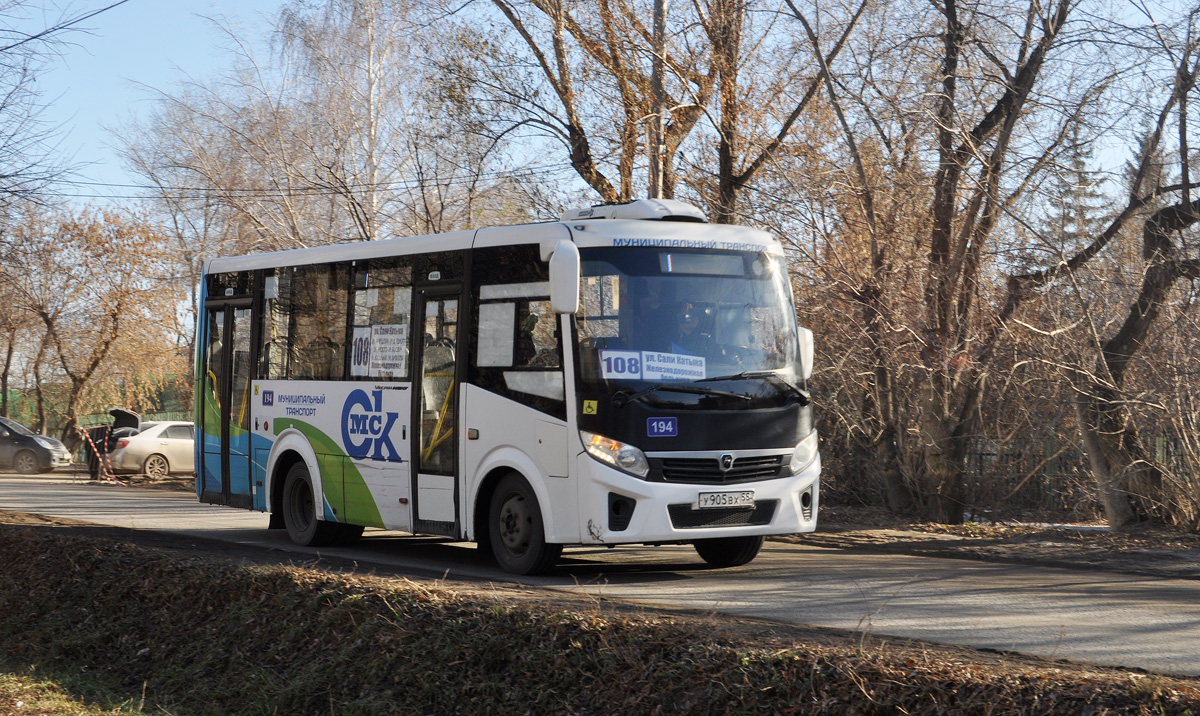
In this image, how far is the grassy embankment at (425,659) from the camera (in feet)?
18.7

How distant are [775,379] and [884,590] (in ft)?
6.59

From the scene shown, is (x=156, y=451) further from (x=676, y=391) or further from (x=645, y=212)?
(x=676, y=391)

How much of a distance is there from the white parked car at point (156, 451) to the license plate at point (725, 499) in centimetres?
2276

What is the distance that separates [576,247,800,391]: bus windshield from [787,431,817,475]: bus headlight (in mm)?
610

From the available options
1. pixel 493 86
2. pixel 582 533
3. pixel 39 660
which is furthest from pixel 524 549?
pixel 493 86

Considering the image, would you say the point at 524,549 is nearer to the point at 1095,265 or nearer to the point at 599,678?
the point at 599,678

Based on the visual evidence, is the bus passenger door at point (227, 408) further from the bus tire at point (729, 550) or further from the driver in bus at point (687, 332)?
the driver in bus at point (687, 332)

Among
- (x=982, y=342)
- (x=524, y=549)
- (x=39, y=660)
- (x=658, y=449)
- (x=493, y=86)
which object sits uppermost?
(x=493, y=86)

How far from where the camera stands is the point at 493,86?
69.8 feet

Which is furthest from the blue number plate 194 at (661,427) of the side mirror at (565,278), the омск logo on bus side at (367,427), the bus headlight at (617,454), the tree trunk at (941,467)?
the tree trunk at (941,467)

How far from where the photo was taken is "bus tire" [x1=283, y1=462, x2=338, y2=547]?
43.8 ft

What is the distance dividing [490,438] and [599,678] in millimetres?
4347

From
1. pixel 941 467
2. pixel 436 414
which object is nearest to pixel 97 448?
pixel 941 467

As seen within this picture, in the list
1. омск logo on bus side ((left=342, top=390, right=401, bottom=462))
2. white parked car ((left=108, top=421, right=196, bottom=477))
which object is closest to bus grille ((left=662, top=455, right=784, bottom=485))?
омск logo on bus side ((left=342, top=390, right=401, bottom=462))
